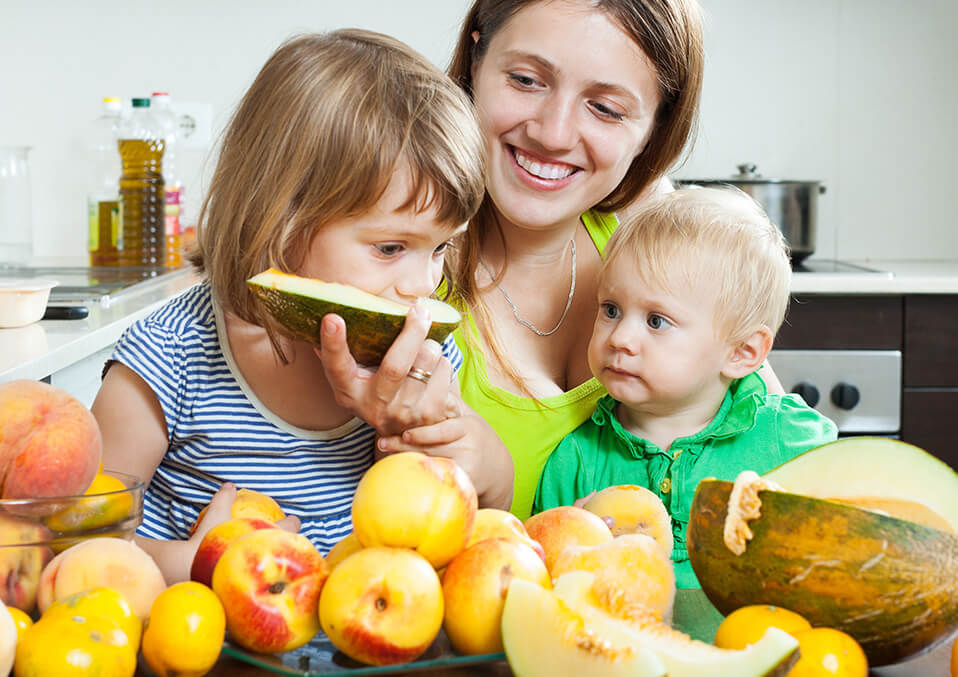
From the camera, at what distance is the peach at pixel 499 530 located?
2.10 ft

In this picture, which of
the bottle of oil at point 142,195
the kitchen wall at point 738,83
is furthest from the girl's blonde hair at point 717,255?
the kitchen wall at point 738,83

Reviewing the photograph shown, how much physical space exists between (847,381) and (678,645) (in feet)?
7.45

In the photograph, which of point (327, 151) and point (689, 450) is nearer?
point (327, 151)

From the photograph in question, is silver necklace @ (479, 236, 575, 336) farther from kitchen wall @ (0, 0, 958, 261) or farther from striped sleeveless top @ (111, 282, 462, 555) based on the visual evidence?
kitchen wall @ (0, 0, 958, 261)

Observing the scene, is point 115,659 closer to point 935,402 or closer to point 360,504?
point 360,504

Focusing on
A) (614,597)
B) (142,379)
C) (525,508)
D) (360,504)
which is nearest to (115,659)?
(360,504)

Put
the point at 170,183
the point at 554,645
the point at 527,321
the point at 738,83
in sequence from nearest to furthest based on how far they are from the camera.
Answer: the point at 554,645 → the point at 527,321 → the point at 170,183 → the point at 738,83

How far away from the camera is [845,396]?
2.64 meters

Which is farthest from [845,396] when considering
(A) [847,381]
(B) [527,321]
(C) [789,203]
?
(B) [527,321]

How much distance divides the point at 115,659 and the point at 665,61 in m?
1.18

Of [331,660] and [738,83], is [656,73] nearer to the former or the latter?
[331,660]

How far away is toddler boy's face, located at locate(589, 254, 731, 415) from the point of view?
133 cm

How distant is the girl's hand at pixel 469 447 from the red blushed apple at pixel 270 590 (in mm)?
480

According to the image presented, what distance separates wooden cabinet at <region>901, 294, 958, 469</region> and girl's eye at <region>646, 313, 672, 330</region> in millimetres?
1549
